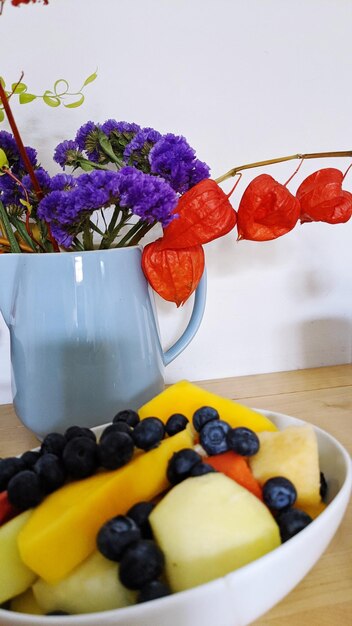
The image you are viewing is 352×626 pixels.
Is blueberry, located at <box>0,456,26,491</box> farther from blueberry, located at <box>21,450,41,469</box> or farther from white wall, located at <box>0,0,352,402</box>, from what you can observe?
white wall, located at <box>0,0,352,402</box>

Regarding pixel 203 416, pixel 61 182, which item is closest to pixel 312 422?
pixel 203 416

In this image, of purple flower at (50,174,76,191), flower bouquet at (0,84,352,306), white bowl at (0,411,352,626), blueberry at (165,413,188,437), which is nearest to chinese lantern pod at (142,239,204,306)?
flower bouquet at (0,84,352,306)

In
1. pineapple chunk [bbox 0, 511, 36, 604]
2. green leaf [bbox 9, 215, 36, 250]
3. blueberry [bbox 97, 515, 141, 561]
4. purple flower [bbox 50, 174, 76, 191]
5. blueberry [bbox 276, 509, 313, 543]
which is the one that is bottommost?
pineapple chunk [bbox 0, 511, 36, 604]

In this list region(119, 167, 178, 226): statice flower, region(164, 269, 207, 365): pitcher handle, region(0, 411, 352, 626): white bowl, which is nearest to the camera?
region(0, 411, 352, 626): white bowl

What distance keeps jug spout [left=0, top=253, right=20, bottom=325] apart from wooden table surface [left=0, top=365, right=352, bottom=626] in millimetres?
166

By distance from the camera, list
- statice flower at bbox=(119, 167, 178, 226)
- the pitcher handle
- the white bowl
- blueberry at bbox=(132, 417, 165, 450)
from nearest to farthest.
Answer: the white bowl < blueberry at bbox=(132, 417, 165, 450) < statice flower at bbox=(119, 167, 178, 226) < the pitcher handle

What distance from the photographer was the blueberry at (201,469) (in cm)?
31

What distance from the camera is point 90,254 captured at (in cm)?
52

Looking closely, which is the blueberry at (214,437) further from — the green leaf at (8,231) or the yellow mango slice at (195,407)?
the green leaf at (8,231)

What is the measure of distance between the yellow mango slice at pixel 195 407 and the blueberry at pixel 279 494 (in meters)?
0.09

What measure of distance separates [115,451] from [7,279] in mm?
285

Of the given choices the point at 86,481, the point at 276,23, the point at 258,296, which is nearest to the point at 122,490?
the point at 86,481

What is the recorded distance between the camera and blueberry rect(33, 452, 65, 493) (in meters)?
0.33

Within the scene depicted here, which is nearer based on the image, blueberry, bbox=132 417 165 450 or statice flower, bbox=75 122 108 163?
blueberry, bbox=132 417 165 450
